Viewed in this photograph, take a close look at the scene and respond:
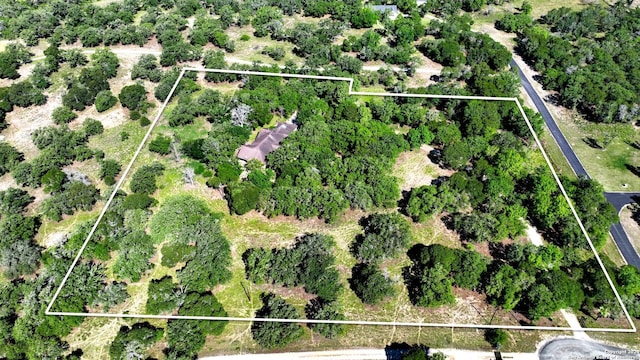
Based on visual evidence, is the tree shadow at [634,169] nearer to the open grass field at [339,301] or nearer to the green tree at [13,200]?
the open grass field at [339,301]

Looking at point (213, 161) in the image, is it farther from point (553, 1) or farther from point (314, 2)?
point (553, 1)

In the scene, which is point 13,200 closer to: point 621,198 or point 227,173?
point 227,173

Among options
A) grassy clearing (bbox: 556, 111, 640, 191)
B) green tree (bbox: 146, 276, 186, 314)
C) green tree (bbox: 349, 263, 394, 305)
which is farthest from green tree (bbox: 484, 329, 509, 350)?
green tree (bbox: 146, 276, 186, 314)

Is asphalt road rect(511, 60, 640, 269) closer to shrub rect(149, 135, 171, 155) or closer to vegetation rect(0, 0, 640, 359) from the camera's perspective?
vegetation rect(0, 0, 640, 359)

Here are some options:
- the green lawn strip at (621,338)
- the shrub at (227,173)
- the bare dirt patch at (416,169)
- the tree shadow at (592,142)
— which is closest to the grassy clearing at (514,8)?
the tree shadow at (592,142)

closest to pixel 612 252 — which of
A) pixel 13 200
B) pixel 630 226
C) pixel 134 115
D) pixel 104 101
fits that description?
pixel 630 226

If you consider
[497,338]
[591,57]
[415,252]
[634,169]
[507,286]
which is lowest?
[415,252]
